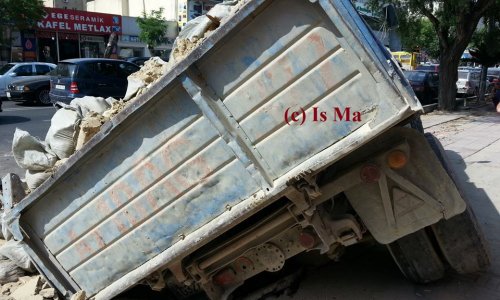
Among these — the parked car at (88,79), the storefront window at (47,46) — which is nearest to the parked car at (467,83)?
the parked car at (88,79)

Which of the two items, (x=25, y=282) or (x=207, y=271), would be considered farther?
(x=25, y=282)

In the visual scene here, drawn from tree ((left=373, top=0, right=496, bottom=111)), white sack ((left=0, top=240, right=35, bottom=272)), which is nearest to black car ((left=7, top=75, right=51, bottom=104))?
tree ((left=373, top=0, right=496, bottom=111))

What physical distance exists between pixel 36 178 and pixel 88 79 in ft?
39.8

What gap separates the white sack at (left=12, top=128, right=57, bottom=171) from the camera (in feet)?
11.2

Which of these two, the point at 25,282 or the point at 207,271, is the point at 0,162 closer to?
the point at 25,282

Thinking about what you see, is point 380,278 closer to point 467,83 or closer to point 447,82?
point 447,82

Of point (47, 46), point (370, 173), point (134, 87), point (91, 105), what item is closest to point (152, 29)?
point (47, 46)

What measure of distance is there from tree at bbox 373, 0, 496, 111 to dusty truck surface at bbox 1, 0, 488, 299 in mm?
12546

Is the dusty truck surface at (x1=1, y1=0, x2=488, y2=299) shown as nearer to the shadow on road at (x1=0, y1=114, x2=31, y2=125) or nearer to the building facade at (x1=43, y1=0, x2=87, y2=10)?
the shadow on road at (x1=0, y1=114, x2=31, y2=125)

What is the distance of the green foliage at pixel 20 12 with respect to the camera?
78.5ft

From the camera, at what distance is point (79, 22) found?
32031 millimetres

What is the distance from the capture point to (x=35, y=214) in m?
3.25

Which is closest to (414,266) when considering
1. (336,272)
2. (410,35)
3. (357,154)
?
(336,272)

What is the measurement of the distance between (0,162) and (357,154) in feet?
24.9
